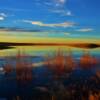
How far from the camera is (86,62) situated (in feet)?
6.47

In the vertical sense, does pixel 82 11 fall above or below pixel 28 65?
above

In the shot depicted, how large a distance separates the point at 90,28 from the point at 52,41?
0.97 feet

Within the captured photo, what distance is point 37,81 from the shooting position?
6.22 feet

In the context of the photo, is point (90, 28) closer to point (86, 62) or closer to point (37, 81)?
point (86, 62)

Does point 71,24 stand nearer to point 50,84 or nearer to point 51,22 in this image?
point 51,22

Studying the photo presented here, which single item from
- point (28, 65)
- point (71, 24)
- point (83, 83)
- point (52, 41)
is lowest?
point (83, 83)

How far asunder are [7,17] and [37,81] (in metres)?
0.48

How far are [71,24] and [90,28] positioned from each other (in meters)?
0.14

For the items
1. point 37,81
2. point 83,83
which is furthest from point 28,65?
point 83,83

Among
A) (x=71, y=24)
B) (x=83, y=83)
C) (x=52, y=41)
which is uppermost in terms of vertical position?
(x=71, y=24)

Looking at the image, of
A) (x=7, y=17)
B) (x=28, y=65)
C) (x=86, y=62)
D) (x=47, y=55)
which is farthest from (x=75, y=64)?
(x=7, y=17)

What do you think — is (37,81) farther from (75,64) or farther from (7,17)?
(7,17)

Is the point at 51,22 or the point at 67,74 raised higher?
the point at 51,22

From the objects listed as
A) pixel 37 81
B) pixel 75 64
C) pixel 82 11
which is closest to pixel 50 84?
pixel 37 81
